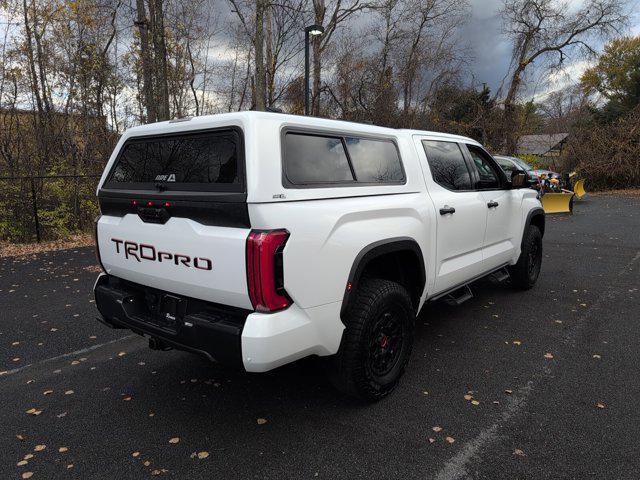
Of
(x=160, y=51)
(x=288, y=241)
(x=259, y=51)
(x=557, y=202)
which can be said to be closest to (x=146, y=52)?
(x=160, y=51)

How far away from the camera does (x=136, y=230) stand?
2793mm

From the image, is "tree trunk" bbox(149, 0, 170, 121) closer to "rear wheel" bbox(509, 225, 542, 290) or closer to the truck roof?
the truck roof

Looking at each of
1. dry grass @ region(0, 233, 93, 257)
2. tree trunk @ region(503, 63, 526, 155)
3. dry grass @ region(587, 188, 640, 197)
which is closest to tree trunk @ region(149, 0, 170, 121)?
dry grass @ region(0, 233, 93, 257)

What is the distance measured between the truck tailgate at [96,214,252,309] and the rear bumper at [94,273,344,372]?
3.7 inches

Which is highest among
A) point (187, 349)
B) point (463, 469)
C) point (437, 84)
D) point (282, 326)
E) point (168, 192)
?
point (437, 84)

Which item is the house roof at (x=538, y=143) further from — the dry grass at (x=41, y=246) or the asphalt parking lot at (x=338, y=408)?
the asphalt parking lot at (x=338, y=408)

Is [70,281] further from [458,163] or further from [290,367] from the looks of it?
[458,163]

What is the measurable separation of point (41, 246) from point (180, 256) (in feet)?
27.5

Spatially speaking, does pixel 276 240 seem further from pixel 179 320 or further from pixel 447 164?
pixel 447 164

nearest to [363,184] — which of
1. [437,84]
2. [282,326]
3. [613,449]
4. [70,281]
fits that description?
[282,326]

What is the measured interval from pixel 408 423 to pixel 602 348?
2.24 m

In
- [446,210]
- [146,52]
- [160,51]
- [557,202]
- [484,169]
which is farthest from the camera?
[557,202]

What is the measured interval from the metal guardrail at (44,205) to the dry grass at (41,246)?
302 millimetres

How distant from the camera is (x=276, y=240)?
2219mm
